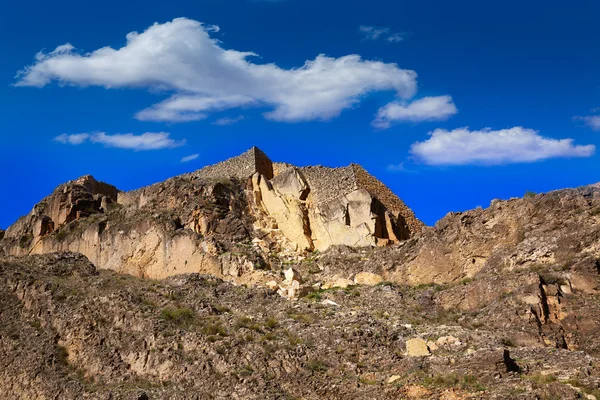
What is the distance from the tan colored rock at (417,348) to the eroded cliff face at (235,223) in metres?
11.9

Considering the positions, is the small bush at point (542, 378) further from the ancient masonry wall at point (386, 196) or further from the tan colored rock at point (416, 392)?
the ancient masonry wall at point (386, 196)

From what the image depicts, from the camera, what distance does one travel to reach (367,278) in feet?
110

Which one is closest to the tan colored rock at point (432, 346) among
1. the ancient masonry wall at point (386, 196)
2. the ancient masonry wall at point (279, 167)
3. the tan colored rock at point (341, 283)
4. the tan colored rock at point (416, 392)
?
the tan colored rock at point (416, 392)

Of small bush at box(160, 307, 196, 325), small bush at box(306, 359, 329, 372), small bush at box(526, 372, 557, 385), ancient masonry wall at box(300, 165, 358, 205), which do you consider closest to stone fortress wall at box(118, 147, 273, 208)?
ancient masonry wall at box(300, 165, 358, 205)

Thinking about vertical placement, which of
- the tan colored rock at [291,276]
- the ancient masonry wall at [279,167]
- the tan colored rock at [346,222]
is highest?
the ancient masonry wall at [279,167]

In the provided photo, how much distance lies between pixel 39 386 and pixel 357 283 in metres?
13.3

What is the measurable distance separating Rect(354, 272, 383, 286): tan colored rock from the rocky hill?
0.05 metres

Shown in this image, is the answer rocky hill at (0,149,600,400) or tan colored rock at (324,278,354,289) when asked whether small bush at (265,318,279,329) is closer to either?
rocky hill at (0,149,600,400)

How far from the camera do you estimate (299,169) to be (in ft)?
143

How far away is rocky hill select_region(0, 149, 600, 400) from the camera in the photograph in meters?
23.9

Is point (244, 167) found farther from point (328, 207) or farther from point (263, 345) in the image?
point (263, 345)

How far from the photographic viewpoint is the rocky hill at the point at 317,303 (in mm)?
23922

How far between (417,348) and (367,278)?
365 inches

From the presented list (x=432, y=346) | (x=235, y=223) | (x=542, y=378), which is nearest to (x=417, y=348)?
(x=432, y=346)
